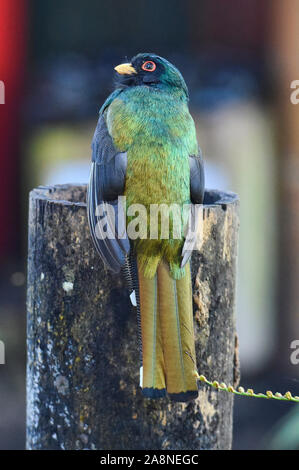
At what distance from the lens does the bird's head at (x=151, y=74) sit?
95.0 inches

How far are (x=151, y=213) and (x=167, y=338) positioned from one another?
37 centimetres

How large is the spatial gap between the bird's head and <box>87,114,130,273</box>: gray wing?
25cm

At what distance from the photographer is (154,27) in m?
4.51

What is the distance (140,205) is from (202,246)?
0.24m

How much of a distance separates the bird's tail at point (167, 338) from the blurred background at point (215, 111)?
2267mm

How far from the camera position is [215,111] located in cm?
438

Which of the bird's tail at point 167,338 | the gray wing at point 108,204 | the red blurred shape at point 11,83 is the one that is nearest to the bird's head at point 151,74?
the gray wing at point 108,204

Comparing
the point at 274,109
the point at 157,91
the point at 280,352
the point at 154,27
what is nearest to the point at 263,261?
the point at 280,352

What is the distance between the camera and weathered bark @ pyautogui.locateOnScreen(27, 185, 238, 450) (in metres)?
2.20
